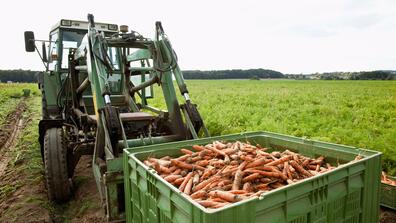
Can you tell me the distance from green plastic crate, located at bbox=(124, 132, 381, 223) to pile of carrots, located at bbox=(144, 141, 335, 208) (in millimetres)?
206

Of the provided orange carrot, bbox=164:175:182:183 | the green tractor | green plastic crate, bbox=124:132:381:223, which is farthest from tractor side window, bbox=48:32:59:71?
orange carrot, bbox=164:175:182:183

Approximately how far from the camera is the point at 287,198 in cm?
212

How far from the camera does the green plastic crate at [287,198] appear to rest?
193 cm

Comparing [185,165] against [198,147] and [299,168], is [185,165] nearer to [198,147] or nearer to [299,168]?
[198,147]

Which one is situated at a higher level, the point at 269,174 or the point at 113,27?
the point at 113,27

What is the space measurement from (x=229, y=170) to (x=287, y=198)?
84 centimetres

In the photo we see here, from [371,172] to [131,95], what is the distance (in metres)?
4.68

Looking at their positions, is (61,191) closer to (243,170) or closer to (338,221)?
(243,170)

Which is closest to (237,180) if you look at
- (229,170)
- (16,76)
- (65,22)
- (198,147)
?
(229,170)

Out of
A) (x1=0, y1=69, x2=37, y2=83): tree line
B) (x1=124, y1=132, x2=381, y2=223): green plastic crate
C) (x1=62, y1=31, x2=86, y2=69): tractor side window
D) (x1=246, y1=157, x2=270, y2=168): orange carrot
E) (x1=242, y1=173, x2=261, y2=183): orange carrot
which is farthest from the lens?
(x1=0, y1=69, x2=37, y2=83): tree line

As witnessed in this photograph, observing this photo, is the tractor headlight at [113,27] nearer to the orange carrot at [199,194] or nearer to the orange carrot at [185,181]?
the orange carrot at [185,181]

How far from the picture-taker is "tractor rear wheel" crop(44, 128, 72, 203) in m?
4.67

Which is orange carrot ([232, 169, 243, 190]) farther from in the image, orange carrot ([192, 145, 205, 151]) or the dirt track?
the dirt track

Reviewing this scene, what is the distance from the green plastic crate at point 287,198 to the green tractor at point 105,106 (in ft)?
2.44
